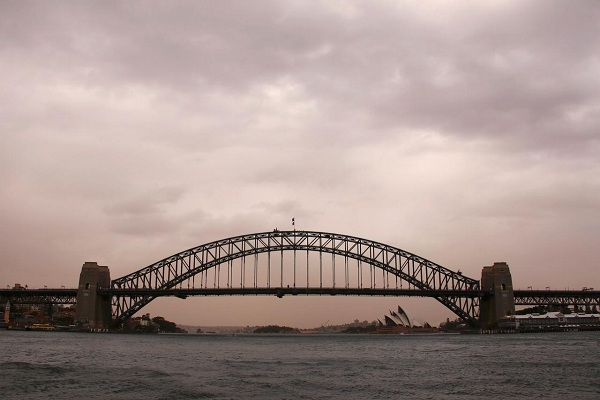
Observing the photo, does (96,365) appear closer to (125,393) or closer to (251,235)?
(125,393)

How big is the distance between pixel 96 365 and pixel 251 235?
72609 millimetres

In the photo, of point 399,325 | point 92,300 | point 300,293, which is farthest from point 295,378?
point 399,325

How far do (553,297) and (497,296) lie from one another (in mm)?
17030

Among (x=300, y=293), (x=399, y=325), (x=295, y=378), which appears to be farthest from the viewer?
(x=399, y=325)

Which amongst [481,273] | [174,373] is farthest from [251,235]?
[174,373]

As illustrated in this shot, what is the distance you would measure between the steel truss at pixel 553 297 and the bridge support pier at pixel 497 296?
226 inches

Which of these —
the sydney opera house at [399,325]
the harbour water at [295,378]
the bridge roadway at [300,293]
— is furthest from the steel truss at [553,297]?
the harbour water at [295,378]

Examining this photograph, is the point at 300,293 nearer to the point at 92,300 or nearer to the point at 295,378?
the point at 92,300

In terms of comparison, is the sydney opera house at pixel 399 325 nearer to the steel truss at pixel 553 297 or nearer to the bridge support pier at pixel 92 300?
the steel truss at pixel 553 297

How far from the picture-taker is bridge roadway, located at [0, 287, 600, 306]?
10169 cm

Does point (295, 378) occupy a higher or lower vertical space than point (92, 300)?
lower

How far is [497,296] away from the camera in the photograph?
10831cm

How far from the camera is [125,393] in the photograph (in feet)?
87.1

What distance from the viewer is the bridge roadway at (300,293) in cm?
10169
